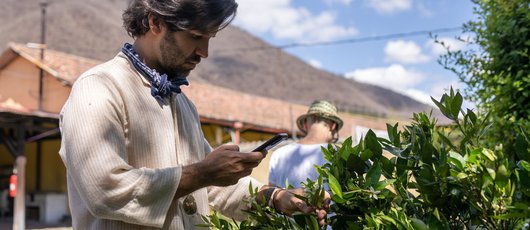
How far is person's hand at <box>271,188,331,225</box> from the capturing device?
161 cm

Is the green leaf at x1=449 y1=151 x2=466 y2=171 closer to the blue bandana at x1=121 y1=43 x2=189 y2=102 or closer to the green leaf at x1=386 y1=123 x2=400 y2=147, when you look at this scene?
the green leaf at x1=386 y1=123 x2=400 y2=147

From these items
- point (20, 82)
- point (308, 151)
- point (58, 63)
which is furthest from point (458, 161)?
point (20, 82)

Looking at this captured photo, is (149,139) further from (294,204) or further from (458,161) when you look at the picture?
(458,161)

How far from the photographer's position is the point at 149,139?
175 centimetres

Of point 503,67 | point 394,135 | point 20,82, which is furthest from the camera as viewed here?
point 20,82

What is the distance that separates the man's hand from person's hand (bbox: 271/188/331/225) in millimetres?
182

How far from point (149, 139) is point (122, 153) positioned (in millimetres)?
126

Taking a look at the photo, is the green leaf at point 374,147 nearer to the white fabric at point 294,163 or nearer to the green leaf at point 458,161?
the green leaf at point 458,161

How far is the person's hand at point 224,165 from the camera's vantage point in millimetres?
1581

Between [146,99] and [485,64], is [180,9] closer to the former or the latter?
[146,99]

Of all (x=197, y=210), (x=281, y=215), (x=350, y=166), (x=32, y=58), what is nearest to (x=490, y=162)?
(x=350, y=166)

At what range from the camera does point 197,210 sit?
6.12 feet

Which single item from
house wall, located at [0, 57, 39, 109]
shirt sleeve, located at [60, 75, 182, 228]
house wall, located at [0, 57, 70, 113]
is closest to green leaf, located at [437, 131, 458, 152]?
shirt sleeve, located at [60, 75, 182, 228]

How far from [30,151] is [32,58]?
337 centimetres
